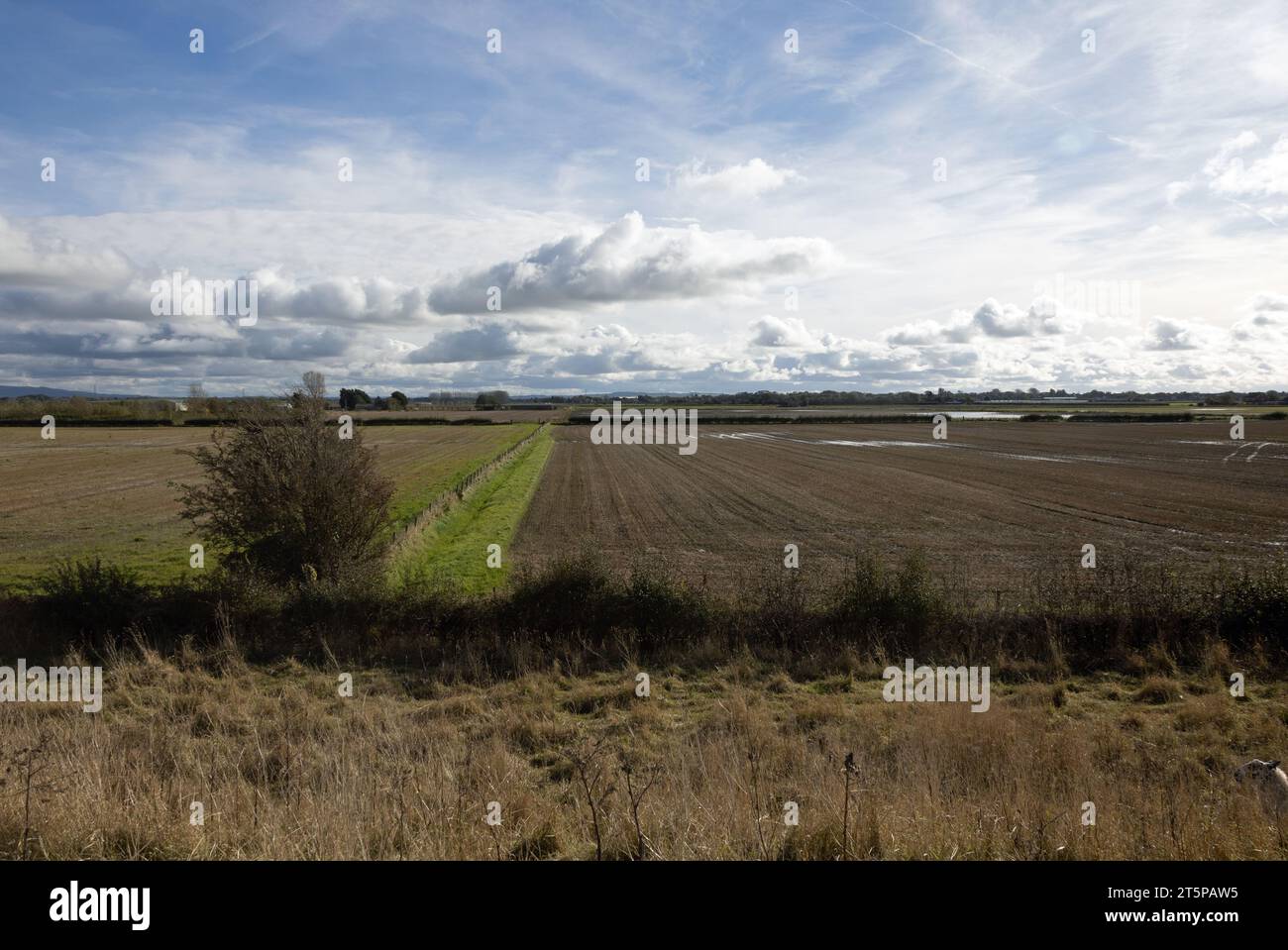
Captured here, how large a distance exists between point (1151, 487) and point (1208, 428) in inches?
3498

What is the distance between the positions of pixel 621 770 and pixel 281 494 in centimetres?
1226

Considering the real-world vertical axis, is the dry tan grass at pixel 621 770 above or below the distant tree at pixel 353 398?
below

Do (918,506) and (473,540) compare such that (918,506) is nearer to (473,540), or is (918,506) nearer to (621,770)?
(473,540)

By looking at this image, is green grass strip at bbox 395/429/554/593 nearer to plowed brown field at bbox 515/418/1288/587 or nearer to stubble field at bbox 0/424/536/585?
plowed brown field at bbox 515/418/1288/587

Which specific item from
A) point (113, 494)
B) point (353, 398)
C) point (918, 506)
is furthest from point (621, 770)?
point (353, 398)

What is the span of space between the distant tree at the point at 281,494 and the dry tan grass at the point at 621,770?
470 centimetres

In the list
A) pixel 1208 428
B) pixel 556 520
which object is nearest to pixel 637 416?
pixel 1208 428

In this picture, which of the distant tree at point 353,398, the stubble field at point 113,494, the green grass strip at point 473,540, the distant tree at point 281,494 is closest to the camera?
the distant tree at point 281,494

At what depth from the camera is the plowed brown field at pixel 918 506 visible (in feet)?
86.7

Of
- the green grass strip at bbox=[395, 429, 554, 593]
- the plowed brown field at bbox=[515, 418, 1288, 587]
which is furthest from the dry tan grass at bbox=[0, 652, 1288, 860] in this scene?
the plowed brown field at bbox=[515, 418, 1288, 587]

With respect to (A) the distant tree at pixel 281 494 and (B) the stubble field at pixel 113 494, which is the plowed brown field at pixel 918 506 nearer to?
(A) the distant tree at pixel 281 494

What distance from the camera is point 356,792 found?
6062 mm

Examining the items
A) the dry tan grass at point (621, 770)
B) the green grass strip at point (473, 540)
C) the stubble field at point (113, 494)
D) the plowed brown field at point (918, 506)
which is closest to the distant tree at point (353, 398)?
the stubble field at point (113, 494)

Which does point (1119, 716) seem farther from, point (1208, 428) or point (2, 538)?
point (1208, 428)
